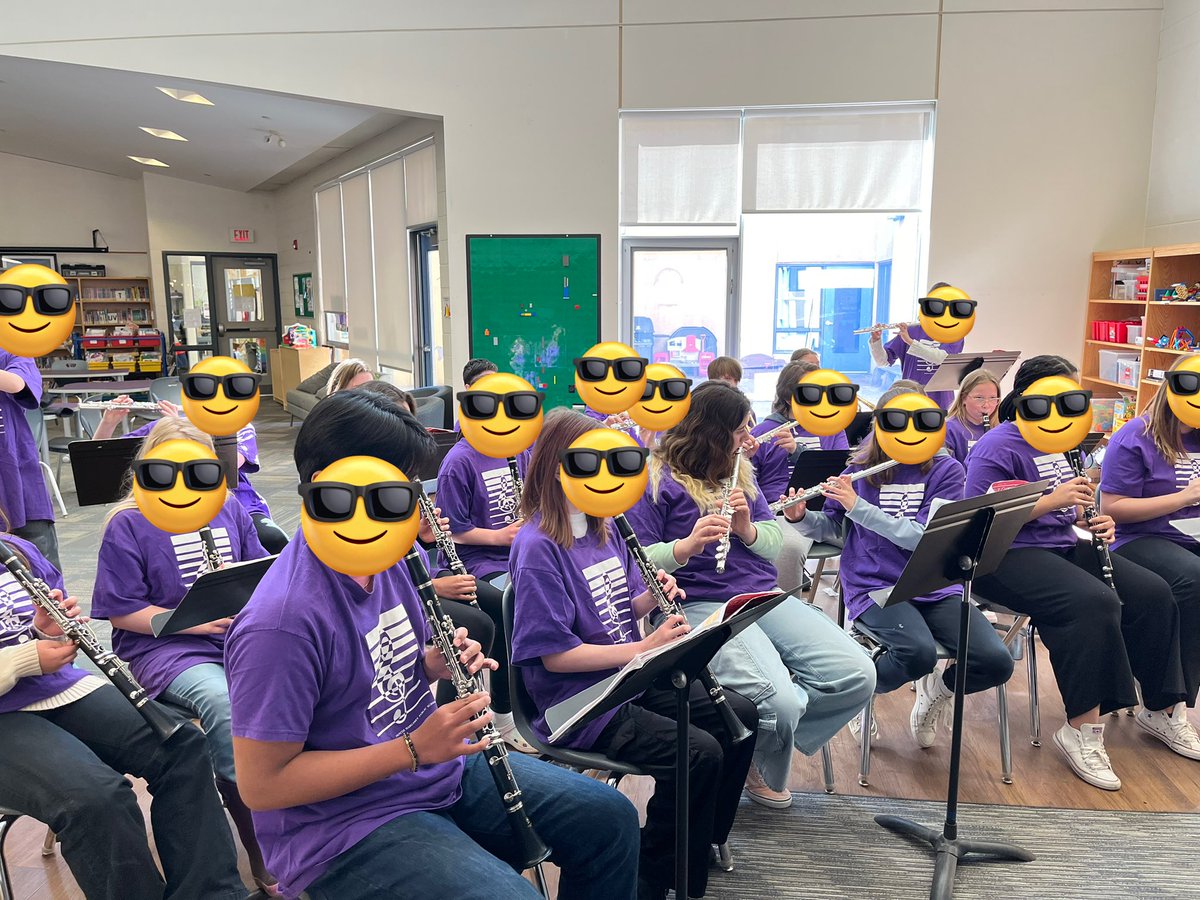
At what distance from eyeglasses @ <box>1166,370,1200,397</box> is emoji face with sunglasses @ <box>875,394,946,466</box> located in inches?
37.3

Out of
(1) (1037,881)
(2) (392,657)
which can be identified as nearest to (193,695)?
(2) (392,657)

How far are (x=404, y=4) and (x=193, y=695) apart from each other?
618cm

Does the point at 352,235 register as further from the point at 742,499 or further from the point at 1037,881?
the point at 1037,881

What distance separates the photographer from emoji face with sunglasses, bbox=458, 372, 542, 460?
2.11m

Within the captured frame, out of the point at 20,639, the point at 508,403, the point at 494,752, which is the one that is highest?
the point at 508,403

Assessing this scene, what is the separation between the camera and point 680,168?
676 cm

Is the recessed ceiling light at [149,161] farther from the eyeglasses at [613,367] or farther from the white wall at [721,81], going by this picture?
the eyeglasses at [613,367]

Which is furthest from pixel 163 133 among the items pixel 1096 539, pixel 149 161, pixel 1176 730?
pixel 1176 730

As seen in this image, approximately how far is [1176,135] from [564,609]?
247 inches

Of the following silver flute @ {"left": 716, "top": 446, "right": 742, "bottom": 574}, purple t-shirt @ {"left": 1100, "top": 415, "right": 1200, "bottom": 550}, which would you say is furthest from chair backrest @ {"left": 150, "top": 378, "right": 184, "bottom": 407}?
purple t-shirt @ {"left": 1100, "top": 415, "right": 1200, "bottom": 550}

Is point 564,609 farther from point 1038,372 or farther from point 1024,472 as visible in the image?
point 1038,372

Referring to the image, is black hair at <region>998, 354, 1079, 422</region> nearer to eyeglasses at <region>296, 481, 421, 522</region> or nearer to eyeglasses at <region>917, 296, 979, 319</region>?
eyeglasses at <region>917, 296, 979, 319</region>

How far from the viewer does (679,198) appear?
6816mm

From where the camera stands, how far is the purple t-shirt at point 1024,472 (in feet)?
10.0
